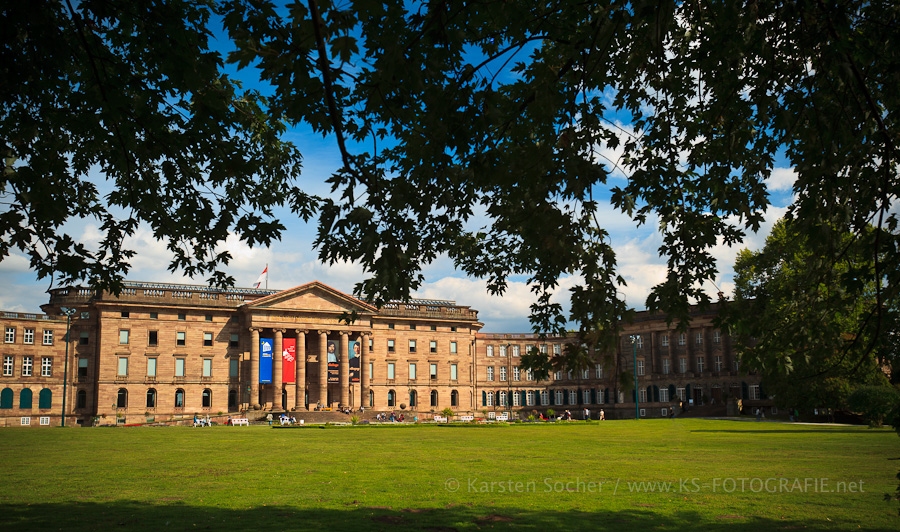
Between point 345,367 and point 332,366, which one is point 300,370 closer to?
point 332,366

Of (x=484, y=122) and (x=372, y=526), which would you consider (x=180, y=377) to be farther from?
(x=484, y=122)

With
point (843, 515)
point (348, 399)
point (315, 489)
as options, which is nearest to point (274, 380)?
point (348, 399)

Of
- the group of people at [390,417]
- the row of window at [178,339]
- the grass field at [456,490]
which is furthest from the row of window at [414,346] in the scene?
the grass field at [456,490]

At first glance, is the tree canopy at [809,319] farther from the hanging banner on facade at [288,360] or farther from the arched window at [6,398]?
the arched window at [6,398]

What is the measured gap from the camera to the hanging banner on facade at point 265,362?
6881cm

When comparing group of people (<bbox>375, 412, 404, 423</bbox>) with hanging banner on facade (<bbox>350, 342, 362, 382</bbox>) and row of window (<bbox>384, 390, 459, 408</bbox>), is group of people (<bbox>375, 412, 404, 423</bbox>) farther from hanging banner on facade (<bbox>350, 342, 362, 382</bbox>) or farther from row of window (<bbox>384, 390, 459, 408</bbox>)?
row of window (<bbox>384, 390, 459, 408</bbox>)

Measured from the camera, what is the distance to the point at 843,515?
9.84 metres

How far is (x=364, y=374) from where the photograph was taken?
78812 millimetres

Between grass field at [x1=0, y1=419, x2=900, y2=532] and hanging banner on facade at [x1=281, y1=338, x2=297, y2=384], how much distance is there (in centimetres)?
5125

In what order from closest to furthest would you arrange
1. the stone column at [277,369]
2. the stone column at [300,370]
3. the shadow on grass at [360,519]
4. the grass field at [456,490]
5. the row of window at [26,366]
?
1. the shadow on grass at [360,519]
2. the grass field at [456,490]
3. the row of window at [26,366]
4. the stone column at [277,369]
5. the stone column at [300,370]

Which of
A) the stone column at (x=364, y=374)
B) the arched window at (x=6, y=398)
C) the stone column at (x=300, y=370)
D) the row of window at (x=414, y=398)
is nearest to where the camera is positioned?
the arched window at (x=6, y=398)

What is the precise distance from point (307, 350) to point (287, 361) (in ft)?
20.5

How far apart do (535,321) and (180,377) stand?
69.5 meters

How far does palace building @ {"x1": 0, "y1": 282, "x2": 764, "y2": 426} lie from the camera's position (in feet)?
211
